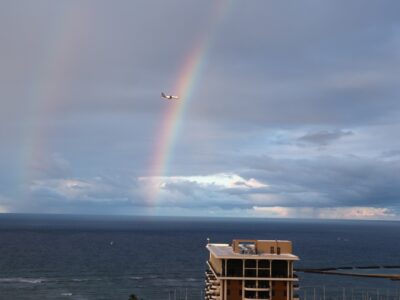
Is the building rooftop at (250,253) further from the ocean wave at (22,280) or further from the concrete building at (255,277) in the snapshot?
the ocean wave at (22,280)

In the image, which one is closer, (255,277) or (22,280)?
(255,277)

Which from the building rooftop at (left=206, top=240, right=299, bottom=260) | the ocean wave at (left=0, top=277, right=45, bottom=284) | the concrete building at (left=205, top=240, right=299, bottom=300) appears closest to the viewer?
the concrete building at (left=205, top=240, right=299, bottom=300)

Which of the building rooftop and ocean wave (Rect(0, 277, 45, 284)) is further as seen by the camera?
ocean wave (Rect(0, 277, 45, 284))

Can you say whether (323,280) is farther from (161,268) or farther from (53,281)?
(53,281)

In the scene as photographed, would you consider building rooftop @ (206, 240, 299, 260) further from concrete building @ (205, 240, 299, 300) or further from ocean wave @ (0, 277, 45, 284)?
ocean wave @ (0, 277, 45, 284)

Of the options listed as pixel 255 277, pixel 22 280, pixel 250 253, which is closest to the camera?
pixel 255 277

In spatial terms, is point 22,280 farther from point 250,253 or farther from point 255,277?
point 255,277

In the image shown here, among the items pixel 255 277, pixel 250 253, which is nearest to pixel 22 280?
pixel 250 253

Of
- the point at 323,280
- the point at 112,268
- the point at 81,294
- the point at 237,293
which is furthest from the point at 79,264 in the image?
the point at 237,293

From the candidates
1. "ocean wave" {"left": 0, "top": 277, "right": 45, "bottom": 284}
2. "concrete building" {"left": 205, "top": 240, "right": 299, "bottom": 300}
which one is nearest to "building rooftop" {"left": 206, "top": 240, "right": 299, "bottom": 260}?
"concrete building" {"left": 205, "top": 240, "right": 299, "bottom": 300}

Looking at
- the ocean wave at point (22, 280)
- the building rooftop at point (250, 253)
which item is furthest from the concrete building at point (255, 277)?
the ocean wave at point (22, 280)

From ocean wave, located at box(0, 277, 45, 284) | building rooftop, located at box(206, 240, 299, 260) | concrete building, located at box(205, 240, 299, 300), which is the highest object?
building rooftop, located at box(206, 240, 299, 260)
